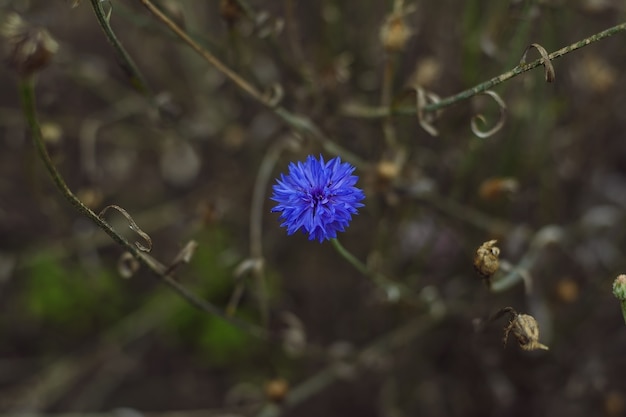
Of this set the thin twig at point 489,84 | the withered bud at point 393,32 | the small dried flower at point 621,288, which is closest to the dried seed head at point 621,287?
the small dried flower at point 621,288

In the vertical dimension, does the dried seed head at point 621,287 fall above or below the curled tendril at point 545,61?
below

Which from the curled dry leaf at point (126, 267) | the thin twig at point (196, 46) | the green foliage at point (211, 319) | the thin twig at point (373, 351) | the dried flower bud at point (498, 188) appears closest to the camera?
the thin twig at point (196, 46)

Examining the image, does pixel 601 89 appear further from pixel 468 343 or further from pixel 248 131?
pixel 248 131

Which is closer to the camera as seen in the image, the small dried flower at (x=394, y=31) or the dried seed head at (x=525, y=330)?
the dried seed head at (x=525, y=330)

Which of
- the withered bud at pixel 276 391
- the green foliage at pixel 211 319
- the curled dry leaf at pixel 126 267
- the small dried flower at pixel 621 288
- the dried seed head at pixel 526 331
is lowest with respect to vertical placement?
the dried seed head at pixel 526 331

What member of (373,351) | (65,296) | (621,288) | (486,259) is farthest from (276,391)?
(65,296)

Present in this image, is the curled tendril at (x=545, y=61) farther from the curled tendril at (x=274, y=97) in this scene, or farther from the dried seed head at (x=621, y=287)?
the curled tendril at (x=274, y=97)

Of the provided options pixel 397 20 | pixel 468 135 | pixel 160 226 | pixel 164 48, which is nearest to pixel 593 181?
pixel 468 135

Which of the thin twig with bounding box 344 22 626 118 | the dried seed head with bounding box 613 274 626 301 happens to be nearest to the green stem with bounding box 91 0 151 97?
the thin twig with bounding box 344 22 626 118
